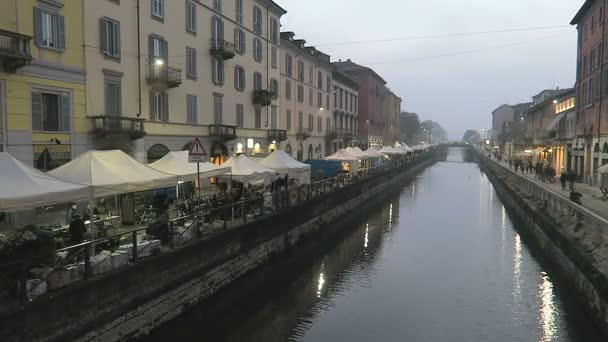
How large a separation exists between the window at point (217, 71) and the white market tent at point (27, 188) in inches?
773

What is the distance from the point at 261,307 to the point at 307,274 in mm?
3807

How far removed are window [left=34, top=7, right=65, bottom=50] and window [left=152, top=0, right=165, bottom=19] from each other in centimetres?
616

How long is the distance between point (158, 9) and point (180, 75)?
11.2ft

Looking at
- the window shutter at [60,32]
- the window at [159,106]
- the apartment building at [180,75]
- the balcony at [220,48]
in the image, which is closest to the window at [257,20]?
the apartment building at [180,75]

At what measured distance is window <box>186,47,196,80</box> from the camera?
83.6 feet

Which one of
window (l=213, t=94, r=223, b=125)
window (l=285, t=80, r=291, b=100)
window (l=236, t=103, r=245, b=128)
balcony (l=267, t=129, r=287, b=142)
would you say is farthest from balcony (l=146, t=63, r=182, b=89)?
window (l=285, t=80, r=291, b=100)

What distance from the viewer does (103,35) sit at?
19.3 metres

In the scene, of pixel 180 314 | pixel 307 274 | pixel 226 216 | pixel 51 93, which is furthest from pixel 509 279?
pixel 51 93

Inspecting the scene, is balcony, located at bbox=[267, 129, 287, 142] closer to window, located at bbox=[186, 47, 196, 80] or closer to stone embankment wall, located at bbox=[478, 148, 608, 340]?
window, located at bbox=[186, 47, 196, 80]

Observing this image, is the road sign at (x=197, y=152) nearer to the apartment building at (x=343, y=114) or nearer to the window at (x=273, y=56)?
the window at (x=273, y=56)

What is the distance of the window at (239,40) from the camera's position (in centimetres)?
3077

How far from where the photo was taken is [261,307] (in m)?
13.7

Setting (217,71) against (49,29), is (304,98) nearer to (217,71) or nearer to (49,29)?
(217,71)

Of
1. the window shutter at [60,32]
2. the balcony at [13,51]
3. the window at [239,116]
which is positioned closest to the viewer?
the balcony at [13,51]
